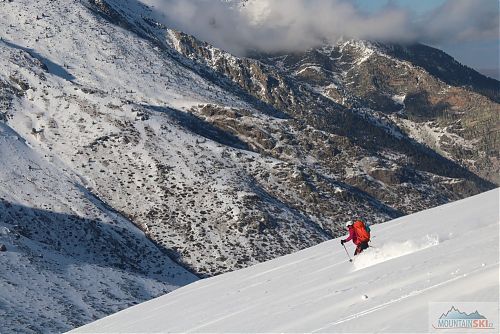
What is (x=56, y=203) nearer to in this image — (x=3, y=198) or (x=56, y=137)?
(x=3, y=198)

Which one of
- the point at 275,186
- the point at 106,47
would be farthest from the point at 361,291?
the point at 106,47

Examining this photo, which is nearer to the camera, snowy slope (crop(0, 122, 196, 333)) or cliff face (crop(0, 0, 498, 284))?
snowy slope (crop(0, 122, 196, 333))

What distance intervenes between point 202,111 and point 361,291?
128 meters

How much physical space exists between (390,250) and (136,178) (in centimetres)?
8407

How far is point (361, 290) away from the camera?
42.3ft

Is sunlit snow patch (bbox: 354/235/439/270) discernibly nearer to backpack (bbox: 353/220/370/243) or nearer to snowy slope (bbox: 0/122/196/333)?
backpack (bbox: 353/220/370/243)

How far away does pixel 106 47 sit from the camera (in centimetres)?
15700

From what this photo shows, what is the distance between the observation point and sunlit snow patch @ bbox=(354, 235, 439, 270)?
54.7 ft

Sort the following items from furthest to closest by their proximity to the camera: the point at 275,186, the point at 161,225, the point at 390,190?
the point at 390,190
the point at 275,186
the point at 161,225

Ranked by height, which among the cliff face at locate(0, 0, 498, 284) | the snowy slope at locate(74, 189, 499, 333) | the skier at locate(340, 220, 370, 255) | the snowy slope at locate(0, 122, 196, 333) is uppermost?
the cliff face at locate(0, 0, 498, 284)

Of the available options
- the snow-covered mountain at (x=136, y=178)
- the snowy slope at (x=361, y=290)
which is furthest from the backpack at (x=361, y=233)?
the snow-covered mountain at (x=136, y=178)

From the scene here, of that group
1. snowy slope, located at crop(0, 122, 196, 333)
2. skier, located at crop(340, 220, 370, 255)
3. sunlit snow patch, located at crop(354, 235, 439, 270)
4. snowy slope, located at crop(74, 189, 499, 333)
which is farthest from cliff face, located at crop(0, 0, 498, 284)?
sunlit snow patch, located at crop(354, 235, 439, 270)

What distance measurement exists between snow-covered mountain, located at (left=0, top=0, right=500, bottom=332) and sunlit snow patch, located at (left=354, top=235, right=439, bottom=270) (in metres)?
33.9

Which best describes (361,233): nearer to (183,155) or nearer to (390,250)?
(390,250)
